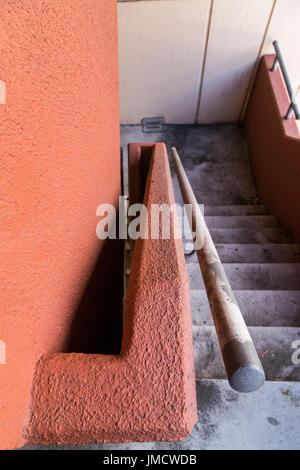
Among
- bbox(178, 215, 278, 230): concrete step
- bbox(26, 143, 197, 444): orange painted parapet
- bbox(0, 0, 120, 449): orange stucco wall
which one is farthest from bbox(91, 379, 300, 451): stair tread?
bbox(178, 215, 278, 230): concrete step

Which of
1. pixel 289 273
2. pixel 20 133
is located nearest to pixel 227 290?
pixel 20 133

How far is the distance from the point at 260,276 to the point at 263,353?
2.51 feet

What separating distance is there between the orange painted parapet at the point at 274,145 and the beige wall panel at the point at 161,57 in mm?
786

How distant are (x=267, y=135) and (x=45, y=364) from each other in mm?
3287

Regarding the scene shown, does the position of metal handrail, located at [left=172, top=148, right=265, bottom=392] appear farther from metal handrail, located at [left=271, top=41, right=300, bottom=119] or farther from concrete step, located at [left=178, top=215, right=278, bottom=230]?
metal handrail, located at [left=271, top=41, right=300, bottom=119]

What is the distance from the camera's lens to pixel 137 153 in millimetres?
2359

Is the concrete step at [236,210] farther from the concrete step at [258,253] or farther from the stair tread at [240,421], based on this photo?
the stair tread at [240,421]

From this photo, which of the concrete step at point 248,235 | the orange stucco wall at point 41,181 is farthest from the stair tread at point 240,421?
the concrete step at point 248,235

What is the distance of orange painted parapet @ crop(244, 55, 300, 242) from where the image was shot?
244 cm

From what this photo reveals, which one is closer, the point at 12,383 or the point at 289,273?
the point at 12,383

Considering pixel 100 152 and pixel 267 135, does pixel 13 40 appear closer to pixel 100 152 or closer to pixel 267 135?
pixel 100 152

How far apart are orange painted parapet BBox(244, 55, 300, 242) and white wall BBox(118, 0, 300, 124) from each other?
0.24m

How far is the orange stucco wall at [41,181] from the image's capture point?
485 millimetres

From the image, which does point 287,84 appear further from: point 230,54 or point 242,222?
point 242,222
